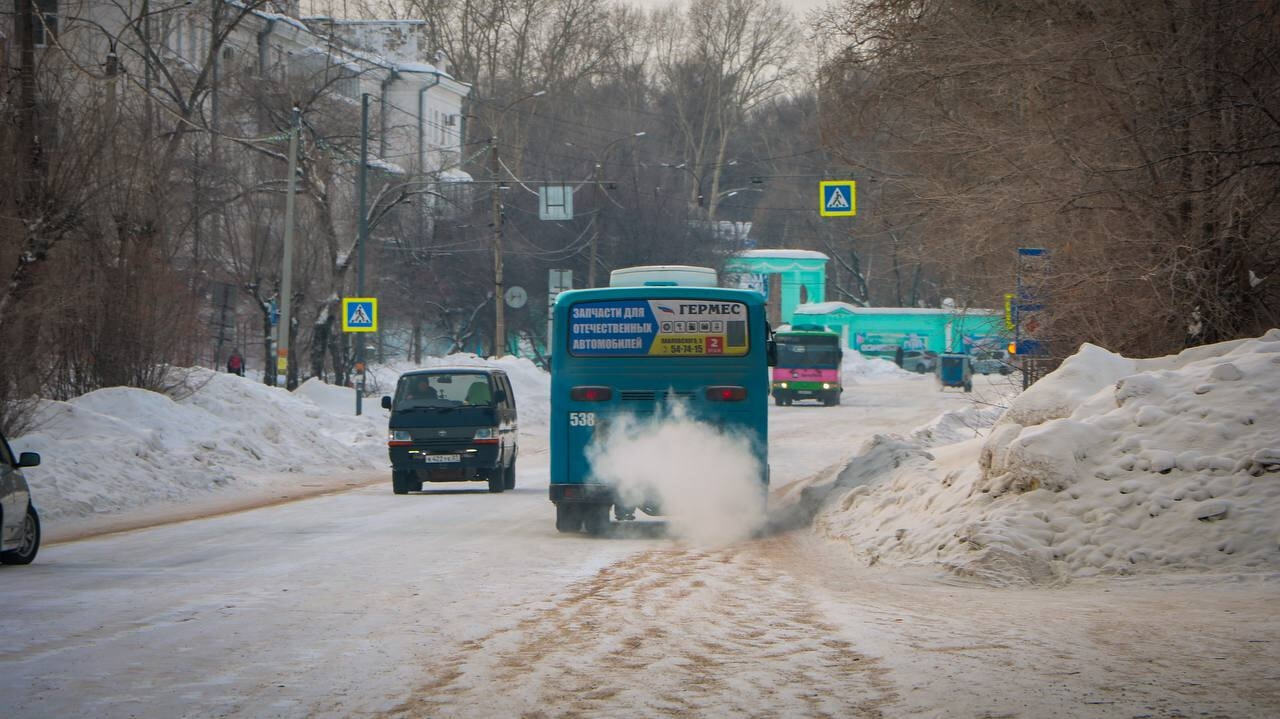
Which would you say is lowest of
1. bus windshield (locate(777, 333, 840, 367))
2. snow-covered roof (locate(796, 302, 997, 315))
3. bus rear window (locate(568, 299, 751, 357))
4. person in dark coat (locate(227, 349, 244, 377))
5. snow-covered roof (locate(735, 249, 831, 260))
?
bus rear window (locate(568, 299, 751, 357))

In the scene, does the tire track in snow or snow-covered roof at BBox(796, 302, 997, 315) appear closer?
the tire track in snow

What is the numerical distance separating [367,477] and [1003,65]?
45.7 feet

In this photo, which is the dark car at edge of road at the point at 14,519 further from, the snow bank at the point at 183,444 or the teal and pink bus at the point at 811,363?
the teal and pink bus at the point at 811,363

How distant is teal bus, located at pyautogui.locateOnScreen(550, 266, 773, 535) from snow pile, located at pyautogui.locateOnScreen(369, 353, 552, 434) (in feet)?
88.3

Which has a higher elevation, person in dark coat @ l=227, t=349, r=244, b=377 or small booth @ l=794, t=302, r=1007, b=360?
small booth @ l=794, t=302, r=1007, b=360

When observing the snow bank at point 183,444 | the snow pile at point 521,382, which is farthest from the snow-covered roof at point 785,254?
the snow bank at point 183,444

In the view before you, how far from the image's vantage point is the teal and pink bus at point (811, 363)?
55.4 metres

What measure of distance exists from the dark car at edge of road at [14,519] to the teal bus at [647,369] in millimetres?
5321

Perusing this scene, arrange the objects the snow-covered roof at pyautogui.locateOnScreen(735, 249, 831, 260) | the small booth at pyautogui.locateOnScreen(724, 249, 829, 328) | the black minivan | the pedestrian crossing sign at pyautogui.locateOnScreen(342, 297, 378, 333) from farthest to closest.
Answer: the small booth at pyautogui.locateOnScreen(724, 249, 829, 328)
the snow-covered roof at pyautogui.locateOnScreen(735, 249, 831, 260)
the pedestrian crossing sign at pyautogui.locateOnScreen(342, 297, 378, 333)
the black minivan

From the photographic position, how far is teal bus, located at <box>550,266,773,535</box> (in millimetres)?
15633

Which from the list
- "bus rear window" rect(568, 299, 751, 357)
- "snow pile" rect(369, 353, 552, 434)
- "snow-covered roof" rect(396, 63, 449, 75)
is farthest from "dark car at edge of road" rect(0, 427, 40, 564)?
"snow-covered roof" rect(396, 63, 449, 75)

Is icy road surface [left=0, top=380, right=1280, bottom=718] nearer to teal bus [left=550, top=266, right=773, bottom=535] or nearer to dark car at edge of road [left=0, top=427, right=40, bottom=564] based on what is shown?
dark car at edge of road [left=0, top=427, right=40, bottom=564]

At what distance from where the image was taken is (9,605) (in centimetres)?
949

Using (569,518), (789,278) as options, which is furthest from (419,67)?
(569,518)
